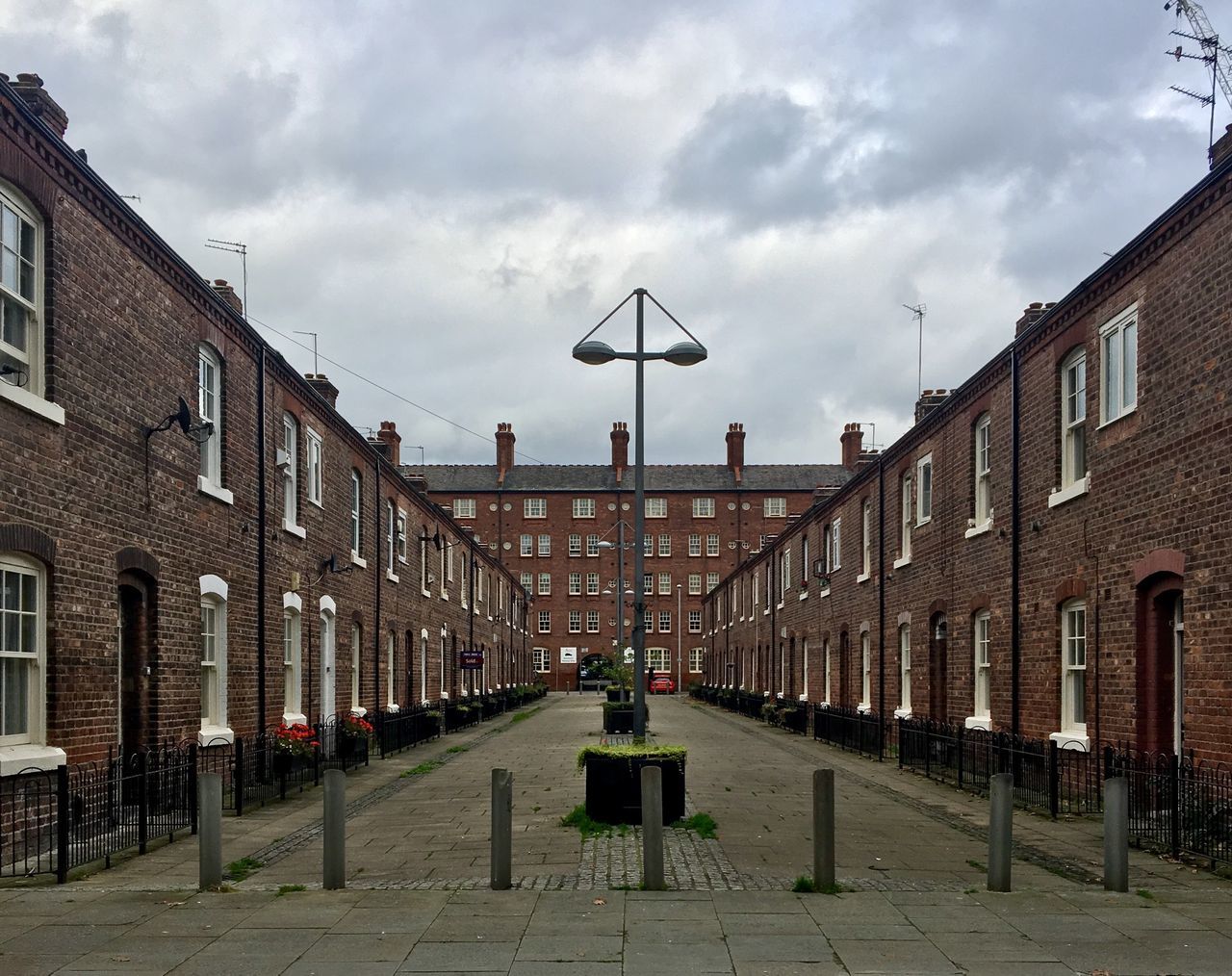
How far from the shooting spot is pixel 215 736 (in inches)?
637

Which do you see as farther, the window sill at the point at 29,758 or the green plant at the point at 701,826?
the green plant at the point at 701,826

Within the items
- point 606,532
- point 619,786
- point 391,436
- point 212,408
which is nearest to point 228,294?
point 212,408

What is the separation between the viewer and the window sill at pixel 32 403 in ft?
35.3

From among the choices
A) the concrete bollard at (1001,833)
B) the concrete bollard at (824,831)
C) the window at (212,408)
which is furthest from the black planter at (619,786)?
the window at (212,408)

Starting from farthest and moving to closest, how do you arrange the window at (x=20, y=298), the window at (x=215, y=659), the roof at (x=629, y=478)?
the roof at (x=629, y=478) → the window at (x=215, y=659) → the window at (x=20, y=298)

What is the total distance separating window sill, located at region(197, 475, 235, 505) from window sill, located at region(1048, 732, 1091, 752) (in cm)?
1115

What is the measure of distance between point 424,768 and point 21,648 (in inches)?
422

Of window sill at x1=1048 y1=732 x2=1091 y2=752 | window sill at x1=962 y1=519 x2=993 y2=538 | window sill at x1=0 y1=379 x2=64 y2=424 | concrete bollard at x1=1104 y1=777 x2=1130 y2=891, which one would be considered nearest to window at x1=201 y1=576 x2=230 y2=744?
window sill at x1=0 y1=379 x2=64 y2=424

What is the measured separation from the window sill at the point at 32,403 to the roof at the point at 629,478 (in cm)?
7468

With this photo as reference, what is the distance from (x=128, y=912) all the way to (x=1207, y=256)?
11593mm

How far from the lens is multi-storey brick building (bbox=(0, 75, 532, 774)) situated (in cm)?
1138

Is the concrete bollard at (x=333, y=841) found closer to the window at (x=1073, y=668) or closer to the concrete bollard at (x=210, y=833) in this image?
the concrete bollard at (x=210, y=833)

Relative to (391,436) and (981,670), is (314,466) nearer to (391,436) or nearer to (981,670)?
(981,670)

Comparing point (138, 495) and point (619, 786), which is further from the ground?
point (138, 495)
